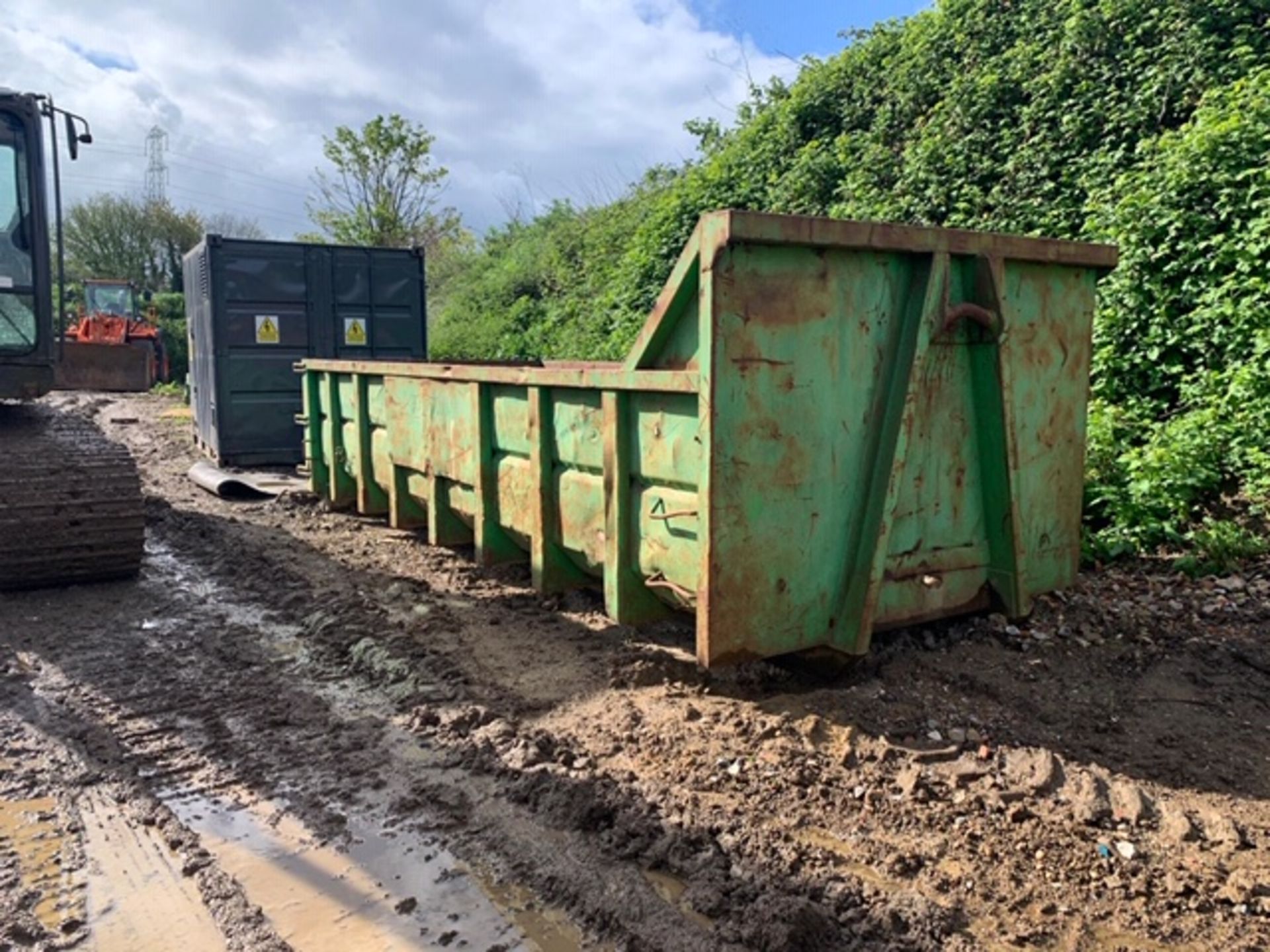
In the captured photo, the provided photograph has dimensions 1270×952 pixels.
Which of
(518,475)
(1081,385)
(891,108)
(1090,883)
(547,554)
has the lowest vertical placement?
(1090,883)

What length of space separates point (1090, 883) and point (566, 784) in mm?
1517

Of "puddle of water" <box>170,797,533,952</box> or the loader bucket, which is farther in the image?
the loader bucket

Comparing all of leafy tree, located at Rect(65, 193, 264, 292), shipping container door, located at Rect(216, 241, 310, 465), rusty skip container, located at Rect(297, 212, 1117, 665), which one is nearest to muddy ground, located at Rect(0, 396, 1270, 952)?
rusty skip container, located at Rect(297, 212, 1117, 665)

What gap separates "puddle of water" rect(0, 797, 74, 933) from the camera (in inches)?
100.0

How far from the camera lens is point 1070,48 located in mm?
9766

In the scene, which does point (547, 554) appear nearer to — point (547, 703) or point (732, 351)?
point (547, 703)

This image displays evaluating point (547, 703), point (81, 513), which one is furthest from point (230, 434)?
point (547, 703)

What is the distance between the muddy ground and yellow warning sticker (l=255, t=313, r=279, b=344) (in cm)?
590

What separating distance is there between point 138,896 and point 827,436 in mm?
2486

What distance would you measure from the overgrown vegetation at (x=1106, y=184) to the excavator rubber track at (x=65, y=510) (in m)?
5.63

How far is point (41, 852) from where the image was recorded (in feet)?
9.21

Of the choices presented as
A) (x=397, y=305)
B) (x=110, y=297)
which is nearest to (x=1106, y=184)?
(x=397, y=305)

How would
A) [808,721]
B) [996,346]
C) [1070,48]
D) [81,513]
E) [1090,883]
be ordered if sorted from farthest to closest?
[1070,48] < [81,513] < [996,346] < [808,721] < [1090,883]

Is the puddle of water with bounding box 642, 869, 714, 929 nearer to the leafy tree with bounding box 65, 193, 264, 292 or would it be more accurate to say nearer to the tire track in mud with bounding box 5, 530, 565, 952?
the tire track in mud with bounding box 5, 530, 565, 952
